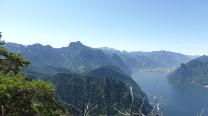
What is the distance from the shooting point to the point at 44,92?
39844 mm

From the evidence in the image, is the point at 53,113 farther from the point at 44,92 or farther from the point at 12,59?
the point at 12,59

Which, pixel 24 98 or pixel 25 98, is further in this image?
pixel 25 98

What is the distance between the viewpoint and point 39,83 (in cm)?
4156

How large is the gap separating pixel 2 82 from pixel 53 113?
752cm

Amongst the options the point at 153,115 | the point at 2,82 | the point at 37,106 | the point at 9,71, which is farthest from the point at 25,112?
the point at 153,115

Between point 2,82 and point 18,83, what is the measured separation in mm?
1747

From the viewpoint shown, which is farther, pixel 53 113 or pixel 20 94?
pixel 53 113

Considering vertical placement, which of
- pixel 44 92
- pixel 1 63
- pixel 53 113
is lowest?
pixel 53 113

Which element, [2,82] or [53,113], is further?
[53,113]

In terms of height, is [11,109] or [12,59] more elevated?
[12,59]

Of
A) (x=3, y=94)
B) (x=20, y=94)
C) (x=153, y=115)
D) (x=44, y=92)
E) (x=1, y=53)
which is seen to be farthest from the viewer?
(x=1, y=53)

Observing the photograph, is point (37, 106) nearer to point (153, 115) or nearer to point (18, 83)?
point (18, 83)

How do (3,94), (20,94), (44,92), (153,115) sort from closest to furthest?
(153,115), (3,94), (20,94), (44,92)

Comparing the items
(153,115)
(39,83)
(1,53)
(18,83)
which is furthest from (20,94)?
(153,115)
